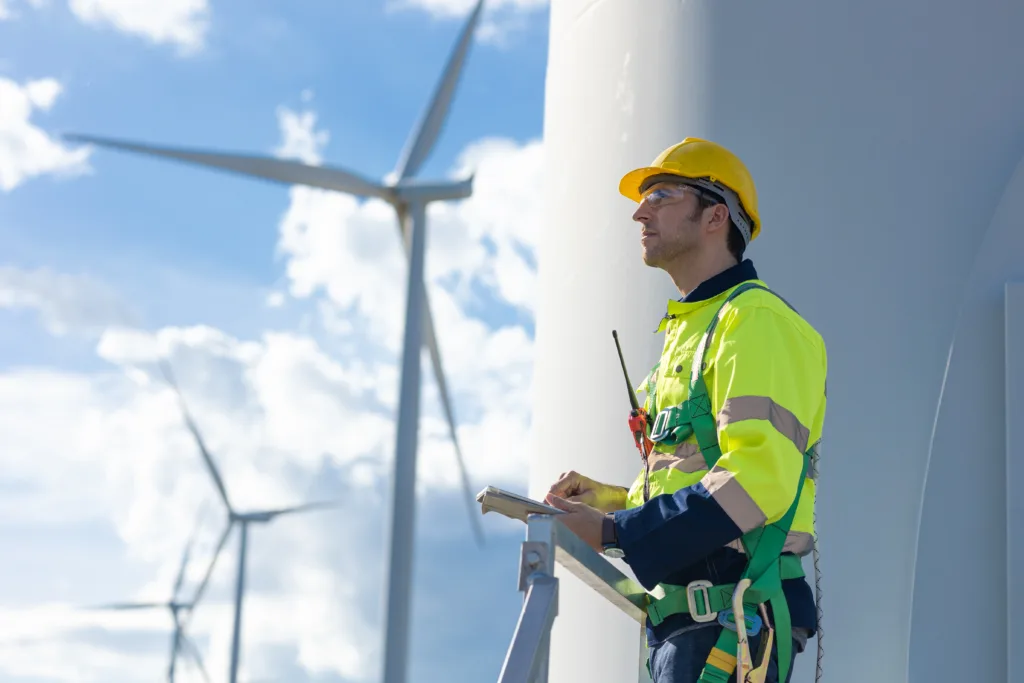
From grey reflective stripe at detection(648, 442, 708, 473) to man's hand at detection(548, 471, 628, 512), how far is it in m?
0.45

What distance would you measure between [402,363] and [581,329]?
13361mm

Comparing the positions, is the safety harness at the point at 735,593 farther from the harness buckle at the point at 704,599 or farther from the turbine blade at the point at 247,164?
the turbine blade at the point at 247,164

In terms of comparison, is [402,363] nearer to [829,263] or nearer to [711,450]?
[829,263]

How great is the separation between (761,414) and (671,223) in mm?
853

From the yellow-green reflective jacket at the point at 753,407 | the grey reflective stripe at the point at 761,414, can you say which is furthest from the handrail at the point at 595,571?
the grey reflective stripe at the point at 761,414

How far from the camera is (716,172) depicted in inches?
153

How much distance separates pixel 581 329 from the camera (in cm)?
613

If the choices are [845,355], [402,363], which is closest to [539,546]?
[845,355]

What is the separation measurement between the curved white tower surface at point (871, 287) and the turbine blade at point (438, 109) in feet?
49.8

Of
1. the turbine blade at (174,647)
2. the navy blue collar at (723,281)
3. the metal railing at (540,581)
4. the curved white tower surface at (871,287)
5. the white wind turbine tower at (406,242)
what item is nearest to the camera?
the metal railing at (540,581)

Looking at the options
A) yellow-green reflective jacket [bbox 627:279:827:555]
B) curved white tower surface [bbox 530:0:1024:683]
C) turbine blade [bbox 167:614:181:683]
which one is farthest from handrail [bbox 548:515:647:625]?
turbine blade [bbox 167:614:181:683]

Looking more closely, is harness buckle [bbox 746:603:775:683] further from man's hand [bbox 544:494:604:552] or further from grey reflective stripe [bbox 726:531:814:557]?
man's hand [bbox 544:494:604:552]

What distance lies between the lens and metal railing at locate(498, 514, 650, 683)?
2775 mm

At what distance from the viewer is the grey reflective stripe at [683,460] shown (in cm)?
357
